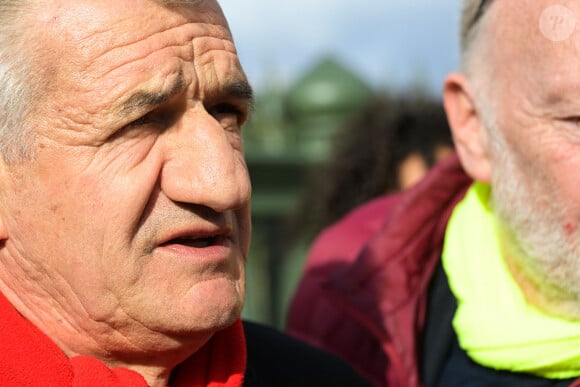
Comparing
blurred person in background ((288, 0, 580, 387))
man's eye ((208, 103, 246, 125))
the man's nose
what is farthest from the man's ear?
the man's nose

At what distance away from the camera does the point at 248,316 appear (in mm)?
8258

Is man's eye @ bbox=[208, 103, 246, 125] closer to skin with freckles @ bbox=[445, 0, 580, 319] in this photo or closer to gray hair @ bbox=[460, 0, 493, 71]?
skin with freckles @ bbox=[445, 0, 580, 319]

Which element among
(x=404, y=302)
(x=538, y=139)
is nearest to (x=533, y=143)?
(x=538, y=139)

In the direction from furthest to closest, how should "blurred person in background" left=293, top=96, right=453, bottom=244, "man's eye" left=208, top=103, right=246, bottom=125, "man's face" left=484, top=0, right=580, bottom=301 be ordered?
"blurred person in background" left=293, top=96, right=453, bottom=244 → "man's face" left=484, top=0, right=580, bottom=301 → "man's eye" left=208, top=103, right=246, bottom=125

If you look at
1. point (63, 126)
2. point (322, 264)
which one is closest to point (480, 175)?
point (322, 264)

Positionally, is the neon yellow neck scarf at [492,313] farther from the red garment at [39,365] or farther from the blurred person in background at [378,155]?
the blurred person in background at [378,155]

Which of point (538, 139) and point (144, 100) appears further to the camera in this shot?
point (538, 139)

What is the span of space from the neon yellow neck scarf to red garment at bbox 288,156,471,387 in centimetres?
10

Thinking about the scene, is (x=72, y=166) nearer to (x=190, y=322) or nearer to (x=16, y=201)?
(x=16, y=201)

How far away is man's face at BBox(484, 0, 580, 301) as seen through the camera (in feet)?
7.92

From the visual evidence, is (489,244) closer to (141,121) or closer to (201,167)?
(201,167)

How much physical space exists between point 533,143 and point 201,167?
1.05 metres

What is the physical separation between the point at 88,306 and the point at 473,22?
1.58m

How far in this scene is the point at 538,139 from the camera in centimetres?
251
